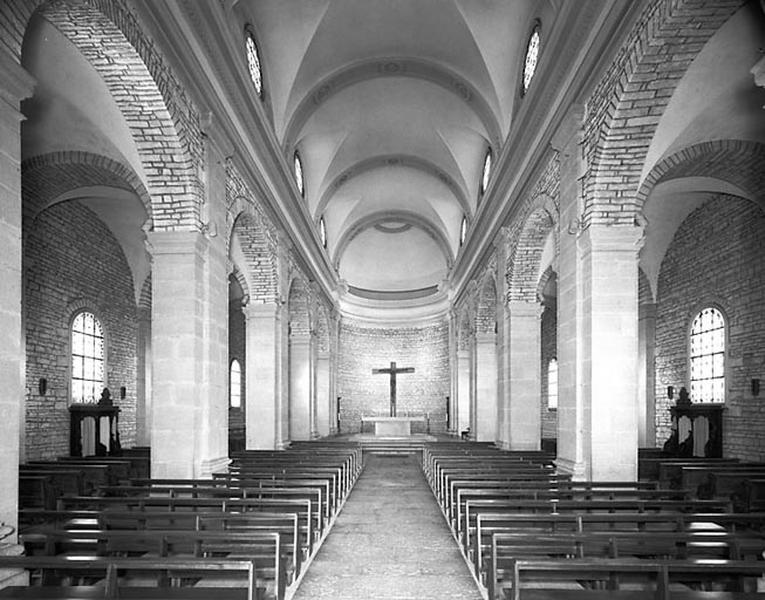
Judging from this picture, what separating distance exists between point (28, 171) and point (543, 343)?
20784 millimetres

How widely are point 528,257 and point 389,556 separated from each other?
847 centimetres

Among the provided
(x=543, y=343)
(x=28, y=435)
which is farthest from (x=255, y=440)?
(x=543, y=343)

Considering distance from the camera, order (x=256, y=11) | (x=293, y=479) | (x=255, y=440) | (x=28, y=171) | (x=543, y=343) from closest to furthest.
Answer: (x=293, y=479) < (x=28, y=171) < (x=256, y=11) < (x=255, y=440) < (x=543, y=343)

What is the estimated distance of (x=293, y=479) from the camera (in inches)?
394

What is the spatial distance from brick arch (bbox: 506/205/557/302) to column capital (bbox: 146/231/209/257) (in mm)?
6529

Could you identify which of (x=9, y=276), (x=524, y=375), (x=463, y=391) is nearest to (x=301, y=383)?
(x=463, y=391)

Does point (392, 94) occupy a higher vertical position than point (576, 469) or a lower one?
higher

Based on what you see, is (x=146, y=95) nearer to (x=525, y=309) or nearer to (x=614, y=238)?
(x=614, y=238)

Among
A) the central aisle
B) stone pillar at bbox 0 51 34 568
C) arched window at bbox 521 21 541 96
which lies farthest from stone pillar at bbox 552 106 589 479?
stone pillar at bbox 0 51 34 568

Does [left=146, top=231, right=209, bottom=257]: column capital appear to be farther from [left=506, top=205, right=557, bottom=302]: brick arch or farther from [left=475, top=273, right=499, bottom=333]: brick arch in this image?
[left=475, top=273, right=499, bottom=333]: brick arch

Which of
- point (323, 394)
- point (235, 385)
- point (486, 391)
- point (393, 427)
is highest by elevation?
point (486, 391)

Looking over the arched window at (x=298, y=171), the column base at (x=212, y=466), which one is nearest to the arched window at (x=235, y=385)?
the arched window at (x=298, y=171)

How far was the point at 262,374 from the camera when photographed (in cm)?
1596

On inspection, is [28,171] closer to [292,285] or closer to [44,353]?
[44,353]
